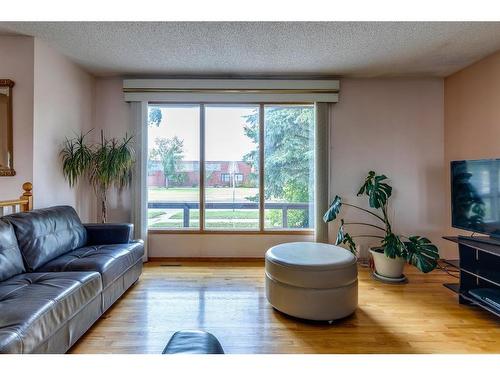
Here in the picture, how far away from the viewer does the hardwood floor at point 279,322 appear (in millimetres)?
1760

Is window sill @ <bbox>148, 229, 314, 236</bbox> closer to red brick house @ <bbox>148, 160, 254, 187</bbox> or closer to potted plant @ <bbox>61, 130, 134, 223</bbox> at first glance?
red brick house @ <bbox>148, 160, 254, 187</bbox>

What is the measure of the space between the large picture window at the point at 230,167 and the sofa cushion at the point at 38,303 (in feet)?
5.80

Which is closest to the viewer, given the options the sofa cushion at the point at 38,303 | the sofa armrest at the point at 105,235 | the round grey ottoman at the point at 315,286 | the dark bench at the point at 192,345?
the dark bench at the point at 192,345

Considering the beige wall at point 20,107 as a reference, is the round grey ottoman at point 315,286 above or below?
below

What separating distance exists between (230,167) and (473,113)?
291 cm

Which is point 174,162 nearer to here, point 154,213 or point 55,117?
point 154,213

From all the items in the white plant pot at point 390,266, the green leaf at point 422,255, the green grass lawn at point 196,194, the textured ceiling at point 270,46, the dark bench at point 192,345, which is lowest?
the white plant pot at point 390,266

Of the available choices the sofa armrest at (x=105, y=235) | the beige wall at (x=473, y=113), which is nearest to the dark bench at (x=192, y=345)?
the sofa armrest at (x=105, y=235)

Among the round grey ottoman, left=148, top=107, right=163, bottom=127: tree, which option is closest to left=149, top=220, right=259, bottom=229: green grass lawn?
left=148, top=107, right=163, bottom=127: tree

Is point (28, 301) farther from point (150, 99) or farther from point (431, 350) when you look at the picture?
point (150, 99)

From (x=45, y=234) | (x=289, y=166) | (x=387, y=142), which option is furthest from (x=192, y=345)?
(x=387, y=142)

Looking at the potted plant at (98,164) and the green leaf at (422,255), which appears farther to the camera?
the potted plant at (98,164)

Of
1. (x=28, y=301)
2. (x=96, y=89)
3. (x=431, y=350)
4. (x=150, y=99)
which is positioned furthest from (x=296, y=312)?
(x=96, y=89)

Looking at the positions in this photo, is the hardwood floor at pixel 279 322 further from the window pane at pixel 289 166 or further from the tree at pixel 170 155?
the tree at pixel 170 155
